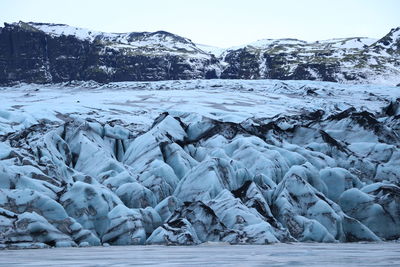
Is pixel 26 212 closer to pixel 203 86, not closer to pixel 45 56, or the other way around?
pixel 203 86

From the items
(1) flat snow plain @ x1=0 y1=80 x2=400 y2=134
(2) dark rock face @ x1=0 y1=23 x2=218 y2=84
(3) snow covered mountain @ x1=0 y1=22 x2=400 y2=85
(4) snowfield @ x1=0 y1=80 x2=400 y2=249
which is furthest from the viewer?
(2) dark rock face @ x1=0 y1=23 x2=218 y2=84

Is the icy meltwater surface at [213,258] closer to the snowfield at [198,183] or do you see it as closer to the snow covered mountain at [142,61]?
the snowfield at [198,183]

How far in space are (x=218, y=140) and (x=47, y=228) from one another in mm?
10550

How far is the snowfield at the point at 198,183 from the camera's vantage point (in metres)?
13.7

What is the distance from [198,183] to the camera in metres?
16.8

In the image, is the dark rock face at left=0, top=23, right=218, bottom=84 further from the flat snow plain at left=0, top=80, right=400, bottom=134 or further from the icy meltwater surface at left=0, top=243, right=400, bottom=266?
the icy meltwater surface at left=0, top=243, right=400, bottom=266

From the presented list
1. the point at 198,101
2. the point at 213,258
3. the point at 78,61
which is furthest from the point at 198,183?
the point at 78,61

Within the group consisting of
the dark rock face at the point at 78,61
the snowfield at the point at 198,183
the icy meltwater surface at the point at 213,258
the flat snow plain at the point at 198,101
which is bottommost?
the dark rock face at the point at 78,61

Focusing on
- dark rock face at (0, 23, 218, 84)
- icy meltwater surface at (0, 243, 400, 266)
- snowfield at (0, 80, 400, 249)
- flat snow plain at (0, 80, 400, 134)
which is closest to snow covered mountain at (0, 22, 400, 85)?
dark rock face at (0, 23, 218, 84)

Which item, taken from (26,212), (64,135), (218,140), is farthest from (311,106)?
(26,212)

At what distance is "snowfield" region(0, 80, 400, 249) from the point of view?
13680 mm

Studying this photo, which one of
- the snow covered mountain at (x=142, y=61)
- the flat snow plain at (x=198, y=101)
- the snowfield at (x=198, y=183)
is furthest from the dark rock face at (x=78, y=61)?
the snowfield at (x=198, y=183)

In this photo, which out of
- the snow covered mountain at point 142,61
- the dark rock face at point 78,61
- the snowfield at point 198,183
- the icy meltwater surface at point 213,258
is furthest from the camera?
the dark rock face at point 78,61

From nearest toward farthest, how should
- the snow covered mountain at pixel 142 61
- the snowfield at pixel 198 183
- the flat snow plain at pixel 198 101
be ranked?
the snowfield at pixel 198 183
the flat snow plain at pixel 198 101
the snow covered mountain at pixel 142 61
